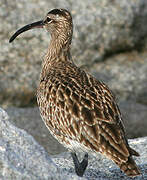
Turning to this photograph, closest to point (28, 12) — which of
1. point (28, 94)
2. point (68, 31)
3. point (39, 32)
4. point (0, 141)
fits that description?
point (39, 32)

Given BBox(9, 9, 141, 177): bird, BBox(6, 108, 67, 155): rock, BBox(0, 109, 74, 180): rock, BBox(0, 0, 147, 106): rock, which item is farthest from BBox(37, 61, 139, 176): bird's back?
BBox(0, 0, 147, 106): rock

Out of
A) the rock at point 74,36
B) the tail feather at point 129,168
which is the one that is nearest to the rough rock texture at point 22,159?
the tail feather at point 129,168

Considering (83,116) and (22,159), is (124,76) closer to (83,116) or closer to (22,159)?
(83,116)

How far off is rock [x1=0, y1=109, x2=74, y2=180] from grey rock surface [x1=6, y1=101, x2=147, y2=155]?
399 centimetres

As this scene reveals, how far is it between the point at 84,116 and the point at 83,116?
0.04 ft

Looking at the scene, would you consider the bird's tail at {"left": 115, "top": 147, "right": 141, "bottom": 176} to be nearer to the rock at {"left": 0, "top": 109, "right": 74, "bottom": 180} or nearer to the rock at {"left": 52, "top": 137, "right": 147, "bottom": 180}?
the rock at {"left": 52, "top": 137, "right": 147, "bottom": 180}

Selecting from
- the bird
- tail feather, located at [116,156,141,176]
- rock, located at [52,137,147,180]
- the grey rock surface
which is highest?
the bird

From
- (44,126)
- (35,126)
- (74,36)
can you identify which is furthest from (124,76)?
(35,126)

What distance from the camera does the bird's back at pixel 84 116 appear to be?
6254 millimetres

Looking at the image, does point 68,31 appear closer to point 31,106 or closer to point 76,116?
point 76,116

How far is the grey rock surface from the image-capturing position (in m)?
10.0

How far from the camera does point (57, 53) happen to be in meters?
7.79

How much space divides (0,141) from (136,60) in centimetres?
759

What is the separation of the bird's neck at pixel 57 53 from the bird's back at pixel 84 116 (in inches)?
22.0
